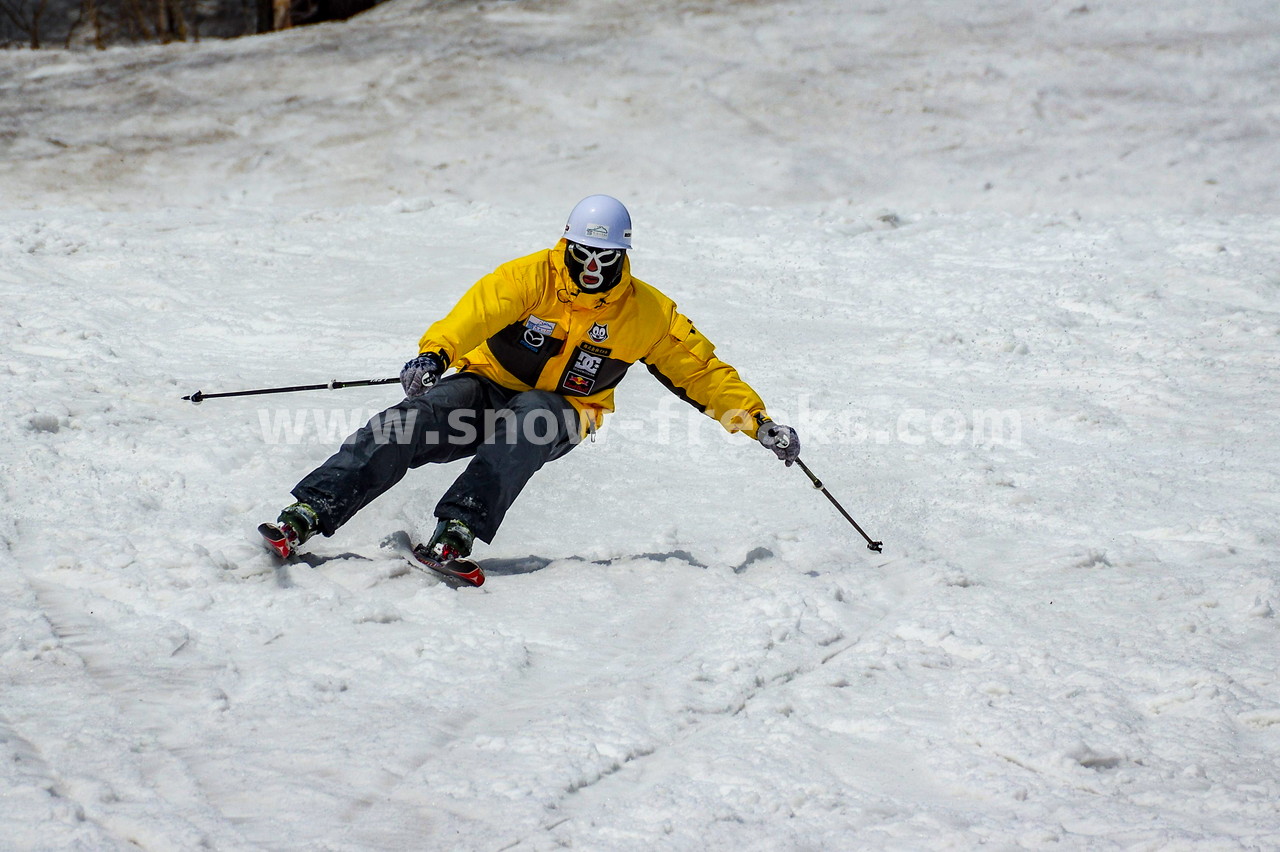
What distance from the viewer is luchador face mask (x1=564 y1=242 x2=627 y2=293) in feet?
15.0

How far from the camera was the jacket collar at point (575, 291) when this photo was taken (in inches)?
184

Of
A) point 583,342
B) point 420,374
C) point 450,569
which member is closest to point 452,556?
point 450,569

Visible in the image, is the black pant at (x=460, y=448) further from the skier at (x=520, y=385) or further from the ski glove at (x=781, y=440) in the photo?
the ski glove at (x=781, y=440)

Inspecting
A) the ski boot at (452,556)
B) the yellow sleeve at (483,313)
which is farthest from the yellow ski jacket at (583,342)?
the ski boot at (452,556)

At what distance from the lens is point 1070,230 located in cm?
870

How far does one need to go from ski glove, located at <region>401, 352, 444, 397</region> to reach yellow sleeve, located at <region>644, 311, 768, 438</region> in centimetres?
107

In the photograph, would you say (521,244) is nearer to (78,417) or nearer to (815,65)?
(78,417)

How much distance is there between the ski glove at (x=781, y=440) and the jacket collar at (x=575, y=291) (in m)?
0.85

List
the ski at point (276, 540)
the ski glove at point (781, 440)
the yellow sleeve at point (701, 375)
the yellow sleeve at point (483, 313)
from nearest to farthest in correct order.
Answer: the ski at point (276, 540) → the yellow sleeve at point (483, 313) → the ski glove at point (781, 440) → the yellow sleeve at point (701, 375)

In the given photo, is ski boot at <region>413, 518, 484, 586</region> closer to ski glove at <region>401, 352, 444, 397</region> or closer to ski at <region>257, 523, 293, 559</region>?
ski at <region>257, 523, 293, 559</region>

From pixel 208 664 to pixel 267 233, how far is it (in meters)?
6.05

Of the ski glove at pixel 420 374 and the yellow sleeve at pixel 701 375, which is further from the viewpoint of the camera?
the yellow sleeve at pixel 701 375

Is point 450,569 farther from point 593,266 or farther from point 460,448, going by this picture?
point 593,266

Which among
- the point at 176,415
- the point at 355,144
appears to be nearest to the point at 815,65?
the point at 355,144
